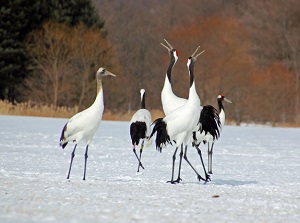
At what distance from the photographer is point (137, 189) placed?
27.7 ft

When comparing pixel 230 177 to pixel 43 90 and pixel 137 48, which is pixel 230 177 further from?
pixel 137 48

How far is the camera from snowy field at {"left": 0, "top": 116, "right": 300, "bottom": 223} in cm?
629

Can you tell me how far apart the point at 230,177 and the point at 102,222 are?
5654 mm

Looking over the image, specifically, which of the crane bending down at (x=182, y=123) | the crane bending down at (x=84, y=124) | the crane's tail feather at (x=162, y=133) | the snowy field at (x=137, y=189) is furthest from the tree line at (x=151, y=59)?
the crane bending down at (x=182, y=123)

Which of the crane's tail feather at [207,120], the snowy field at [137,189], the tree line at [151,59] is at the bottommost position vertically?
the snowy field at [137,189]

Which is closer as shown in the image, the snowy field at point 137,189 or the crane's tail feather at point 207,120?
the snowy field at point 137,189

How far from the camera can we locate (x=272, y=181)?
1043cm

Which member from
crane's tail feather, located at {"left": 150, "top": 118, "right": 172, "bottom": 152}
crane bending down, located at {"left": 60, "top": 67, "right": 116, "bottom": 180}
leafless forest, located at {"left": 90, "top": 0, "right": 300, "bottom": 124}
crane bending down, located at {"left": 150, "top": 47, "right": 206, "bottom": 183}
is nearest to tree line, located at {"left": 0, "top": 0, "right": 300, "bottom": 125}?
leafless forest, located at {"left": 90, "top": 0, "right": 300, "bottom": 124}

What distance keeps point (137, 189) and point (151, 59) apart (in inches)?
2105

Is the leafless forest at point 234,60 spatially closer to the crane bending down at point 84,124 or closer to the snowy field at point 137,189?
the snowy field at point 137,189

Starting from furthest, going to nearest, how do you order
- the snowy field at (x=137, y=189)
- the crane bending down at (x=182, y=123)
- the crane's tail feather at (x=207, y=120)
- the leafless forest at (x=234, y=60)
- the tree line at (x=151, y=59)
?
the leafless forest at (x=234, y=60), the tree line at (x=151, y=59), the crane's tail feather at (x=207, y=120), the crane bending down at (x=182, y=123), the snowy field at (x=137, y=189)

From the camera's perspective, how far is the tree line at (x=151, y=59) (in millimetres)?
42812

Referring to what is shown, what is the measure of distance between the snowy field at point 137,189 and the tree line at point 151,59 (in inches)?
1101

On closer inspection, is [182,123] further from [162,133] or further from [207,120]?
[207,120]
